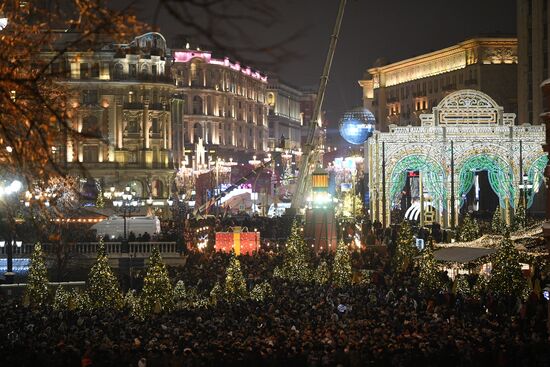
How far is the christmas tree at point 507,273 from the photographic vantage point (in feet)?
86.5

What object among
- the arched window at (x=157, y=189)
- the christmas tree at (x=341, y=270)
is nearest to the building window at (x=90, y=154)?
the arched window at (x=157, y=189)

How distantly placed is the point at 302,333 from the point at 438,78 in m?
95.0

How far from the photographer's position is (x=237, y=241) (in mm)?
45125

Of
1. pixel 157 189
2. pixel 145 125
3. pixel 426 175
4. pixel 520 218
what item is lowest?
pixel 520 218

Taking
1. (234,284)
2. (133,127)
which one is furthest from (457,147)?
(133,127)

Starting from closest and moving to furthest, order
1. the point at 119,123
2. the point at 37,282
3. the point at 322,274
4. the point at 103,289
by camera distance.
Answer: the point at 103,289 → the point at 37,282 → the point at 322,274 → the point at 119,123

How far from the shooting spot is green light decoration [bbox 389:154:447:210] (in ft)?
180

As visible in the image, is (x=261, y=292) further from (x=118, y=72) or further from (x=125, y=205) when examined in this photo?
(x=118, y=72)

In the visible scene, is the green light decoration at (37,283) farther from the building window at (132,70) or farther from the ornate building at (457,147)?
the building window at (132,70)

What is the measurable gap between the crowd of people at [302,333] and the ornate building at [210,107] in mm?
88354

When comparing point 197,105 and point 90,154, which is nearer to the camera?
point 90,154

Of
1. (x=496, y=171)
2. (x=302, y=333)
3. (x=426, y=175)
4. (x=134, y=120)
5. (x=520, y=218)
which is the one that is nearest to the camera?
(x=302, y=333)

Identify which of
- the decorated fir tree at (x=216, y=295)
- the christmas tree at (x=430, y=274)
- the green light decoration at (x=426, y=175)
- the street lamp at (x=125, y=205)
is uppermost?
the green light decoration at (x=426, y=175)

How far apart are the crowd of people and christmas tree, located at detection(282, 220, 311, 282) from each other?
5719 millimetres
